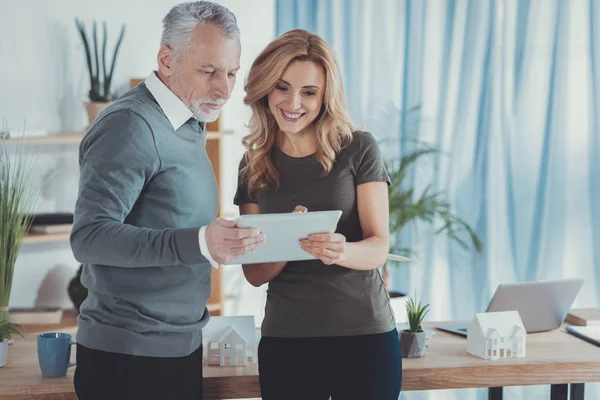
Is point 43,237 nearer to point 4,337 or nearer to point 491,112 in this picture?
point 4,337

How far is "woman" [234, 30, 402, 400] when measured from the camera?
197 cm

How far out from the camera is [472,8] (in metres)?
4.13

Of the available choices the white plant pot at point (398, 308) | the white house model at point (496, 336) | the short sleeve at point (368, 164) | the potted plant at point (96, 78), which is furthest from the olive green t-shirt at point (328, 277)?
the potted plant at point (96, 78)

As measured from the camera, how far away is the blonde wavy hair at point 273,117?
202cm

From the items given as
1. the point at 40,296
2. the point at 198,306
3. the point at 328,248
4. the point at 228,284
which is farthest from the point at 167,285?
the point at 228,284

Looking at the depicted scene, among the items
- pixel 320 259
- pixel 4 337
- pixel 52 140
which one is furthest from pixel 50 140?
pixel 320 259

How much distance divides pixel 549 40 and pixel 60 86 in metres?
2.45

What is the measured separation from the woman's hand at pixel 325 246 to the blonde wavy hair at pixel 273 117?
26cm

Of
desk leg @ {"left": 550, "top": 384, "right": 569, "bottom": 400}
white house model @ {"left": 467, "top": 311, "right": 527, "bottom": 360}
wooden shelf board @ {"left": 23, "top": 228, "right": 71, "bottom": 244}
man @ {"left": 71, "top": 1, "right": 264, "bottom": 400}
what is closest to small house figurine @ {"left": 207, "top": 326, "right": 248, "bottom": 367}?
man @ {"left": 71, "top": 1, "right": 264, "bottom": 400}

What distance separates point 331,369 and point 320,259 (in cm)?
28

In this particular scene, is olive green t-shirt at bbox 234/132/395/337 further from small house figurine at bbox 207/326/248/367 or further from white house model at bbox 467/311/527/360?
white house model at bbox 467/311/527/360

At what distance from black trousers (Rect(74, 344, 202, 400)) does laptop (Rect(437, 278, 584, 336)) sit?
1.09 m

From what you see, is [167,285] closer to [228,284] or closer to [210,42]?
[210,42]

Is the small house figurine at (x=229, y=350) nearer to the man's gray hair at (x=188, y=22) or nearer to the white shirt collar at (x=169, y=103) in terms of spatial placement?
the white shirt collar at (x=169, y=103)
